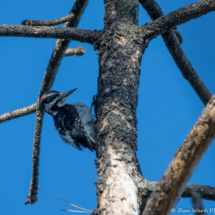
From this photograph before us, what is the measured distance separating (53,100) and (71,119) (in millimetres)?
485

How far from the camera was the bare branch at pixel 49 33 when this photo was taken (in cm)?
268

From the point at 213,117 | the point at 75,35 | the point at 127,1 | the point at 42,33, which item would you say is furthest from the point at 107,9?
the point at 213,117

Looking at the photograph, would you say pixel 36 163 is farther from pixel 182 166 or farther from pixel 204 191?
pixel 182 166

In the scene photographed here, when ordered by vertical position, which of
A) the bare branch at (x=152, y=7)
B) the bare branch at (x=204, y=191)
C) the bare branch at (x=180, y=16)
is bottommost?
the bare branch at (x=204, y=191)

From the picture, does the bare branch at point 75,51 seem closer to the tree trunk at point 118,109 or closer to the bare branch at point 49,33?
the tree trunk at point 118,109

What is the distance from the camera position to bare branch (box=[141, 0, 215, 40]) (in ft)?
8.66

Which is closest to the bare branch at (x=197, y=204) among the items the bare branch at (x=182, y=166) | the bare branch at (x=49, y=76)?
the bare branch at (x=182, y=166)

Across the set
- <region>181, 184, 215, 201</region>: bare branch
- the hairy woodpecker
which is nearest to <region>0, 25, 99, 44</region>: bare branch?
the hairy woodpecker

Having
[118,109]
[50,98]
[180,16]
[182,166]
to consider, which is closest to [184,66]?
[180,16]

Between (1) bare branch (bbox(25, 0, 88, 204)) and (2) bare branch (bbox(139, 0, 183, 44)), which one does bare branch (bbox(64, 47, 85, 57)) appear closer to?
(1) bare branch (bbox(25, 0, 88, 204))

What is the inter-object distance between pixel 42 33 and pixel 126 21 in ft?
2.79

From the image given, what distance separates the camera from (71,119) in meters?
3.85

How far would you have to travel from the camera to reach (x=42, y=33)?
2764 mm

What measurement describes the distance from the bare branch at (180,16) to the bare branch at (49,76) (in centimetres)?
111
